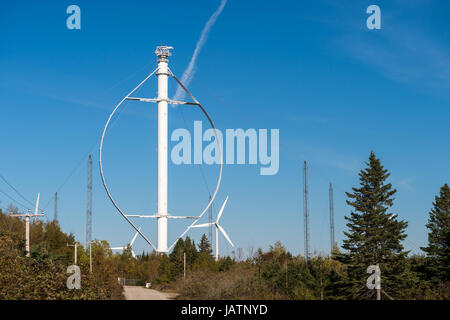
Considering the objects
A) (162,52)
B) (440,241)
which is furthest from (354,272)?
(162,52)

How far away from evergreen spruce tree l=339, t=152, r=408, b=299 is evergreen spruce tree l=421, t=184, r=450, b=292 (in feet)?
17.9

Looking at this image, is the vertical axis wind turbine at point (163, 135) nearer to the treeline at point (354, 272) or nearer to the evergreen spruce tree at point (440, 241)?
the treeline at point (354, 272)

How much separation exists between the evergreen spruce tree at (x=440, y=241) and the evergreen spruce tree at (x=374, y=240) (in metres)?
5.45

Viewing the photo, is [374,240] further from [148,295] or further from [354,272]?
[148,295]

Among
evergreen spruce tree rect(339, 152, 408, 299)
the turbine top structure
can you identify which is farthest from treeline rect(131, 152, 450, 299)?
the turbine top structure

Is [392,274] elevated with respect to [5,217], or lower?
lower

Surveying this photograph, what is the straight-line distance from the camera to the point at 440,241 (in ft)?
214

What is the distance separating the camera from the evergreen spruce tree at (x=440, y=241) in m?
56.5

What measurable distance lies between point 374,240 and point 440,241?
1604cm
